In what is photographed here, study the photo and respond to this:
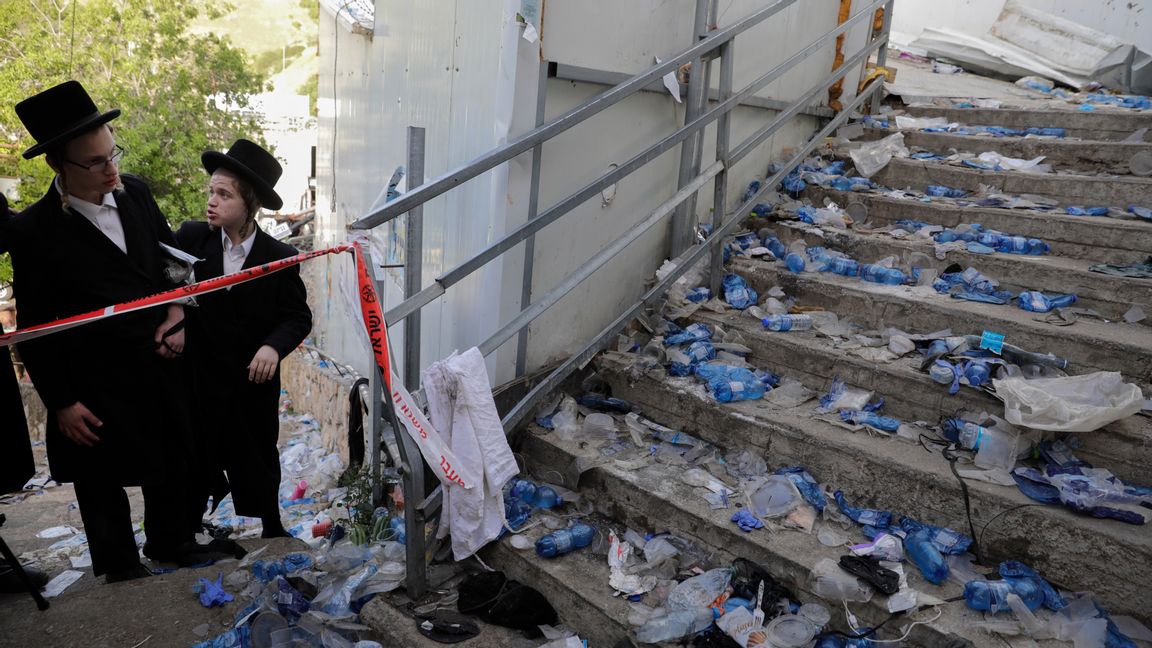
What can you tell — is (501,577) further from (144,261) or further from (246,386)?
(144,261)

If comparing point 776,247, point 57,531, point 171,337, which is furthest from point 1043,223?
point 57,531

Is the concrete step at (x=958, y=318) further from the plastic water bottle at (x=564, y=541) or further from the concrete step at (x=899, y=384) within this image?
the plastic water bottle at (x=564, y=541)

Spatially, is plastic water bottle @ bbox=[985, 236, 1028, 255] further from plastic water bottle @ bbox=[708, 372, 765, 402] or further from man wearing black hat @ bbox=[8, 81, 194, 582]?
man wearing black hat @ bbox=[8, 81, 194, 582]

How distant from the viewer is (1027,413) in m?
2.56

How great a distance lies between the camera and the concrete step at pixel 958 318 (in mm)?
2791

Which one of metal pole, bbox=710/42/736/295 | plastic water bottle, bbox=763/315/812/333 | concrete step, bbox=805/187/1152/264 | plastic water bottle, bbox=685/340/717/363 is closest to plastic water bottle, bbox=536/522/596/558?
plastic water bottle, bbox=685/340/717/363

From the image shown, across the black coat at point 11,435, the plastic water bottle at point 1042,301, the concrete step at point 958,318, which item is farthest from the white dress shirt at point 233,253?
the plastic water bottle at point 1042,301

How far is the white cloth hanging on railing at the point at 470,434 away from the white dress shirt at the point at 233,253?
1032 mm

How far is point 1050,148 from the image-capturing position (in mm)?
4484

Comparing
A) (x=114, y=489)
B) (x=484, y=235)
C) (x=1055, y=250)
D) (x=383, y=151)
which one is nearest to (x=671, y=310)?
(x=484, y=235)

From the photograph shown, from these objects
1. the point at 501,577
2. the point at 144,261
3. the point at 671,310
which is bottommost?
the point at 501,577

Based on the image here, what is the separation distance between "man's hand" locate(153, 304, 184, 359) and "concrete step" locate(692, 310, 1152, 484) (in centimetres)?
247

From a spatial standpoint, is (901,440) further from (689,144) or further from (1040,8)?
(1040,8)

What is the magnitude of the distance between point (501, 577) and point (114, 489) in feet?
5.33
